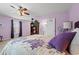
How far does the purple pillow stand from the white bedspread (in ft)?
0.17

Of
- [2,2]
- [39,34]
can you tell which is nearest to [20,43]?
[39,34]

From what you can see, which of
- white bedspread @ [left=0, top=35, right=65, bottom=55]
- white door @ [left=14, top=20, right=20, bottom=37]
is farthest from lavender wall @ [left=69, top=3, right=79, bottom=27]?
white door @ [left=14, top=20, right=20, bottom=37]

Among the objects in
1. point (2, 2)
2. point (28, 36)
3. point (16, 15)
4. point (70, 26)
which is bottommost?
point (28, 36)

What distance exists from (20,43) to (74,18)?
0.67 meters

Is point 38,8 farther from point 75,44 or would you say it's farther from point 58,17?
point 75,44

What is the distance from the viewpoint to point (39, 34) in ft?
5.31

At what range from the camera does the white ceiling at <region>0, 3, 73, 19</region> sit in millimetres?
1565

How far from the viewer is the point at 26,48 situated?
155 cm

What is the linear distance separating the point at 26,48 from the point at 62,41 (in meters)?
0.41

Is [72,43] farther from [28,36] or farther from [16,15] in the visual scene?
[16,15]

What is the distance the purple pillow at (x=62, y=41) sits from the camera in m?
1.56
